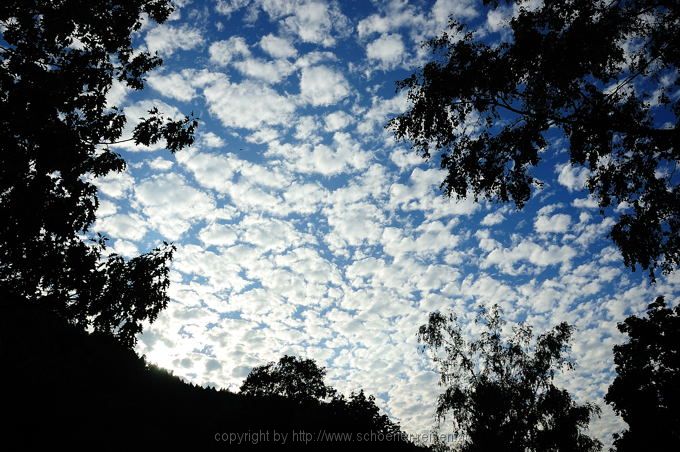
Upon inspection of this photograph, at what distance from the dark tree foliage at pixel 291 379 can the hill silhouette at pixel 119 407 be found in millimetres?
40816

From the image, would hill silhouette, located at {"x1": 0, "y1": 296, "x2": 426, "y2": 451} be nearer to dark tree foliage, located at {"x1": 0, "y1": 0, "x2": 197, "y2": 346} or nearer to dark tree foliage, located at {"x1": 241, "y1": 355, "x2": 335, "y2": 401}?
dark tree foliage, located at {"x1": 0, "y1": 0, "x2": 197, "y2": 346}

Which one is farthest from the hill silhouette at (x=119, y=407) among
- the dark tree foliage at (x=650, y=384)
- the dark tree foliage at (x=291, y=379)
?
the dark tree foliage at (x=291, y=379)

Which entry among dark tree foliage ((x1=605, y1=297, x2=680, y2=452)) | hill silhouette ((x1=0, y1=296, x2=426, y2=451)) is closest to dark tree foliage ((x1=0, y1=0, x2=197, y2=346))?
hill silhouette ((x1=0, y1=296, x2=426, y2=451))

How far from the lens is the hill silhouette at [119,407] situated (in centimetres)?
544

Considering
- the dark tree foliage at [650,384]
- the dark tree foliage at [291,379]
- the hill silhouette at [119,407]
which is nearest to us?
the hill silhouette at [119,407]

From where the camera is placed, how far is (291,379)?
49.6 m

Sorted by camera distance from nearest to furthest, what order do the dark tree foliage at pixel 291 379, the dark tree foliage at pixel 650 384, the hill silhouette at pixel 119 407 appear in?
the hill silhouette at pixel 119 407, the dark tree foliage at pixel 650 384, the dark tree foliage at pixel 291 379

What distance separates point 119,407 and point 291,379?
46137 millimetres

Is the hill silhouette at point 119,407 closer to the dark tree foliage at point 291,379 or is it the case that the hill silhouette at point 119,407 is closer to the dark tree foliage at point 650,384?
the dark tree foliage at point 650,384

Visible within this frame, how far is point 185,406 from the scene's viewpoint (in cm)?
848

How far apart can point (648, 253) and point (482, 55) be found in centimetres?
944

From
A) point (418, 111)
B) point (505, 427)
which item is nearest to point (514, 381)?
point (505, 427)

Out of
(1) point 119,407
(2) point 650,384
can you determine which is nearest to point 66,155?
(1) point 119,407

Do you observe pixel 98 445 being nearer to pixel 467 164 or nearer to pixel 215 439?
pixel 215 439
